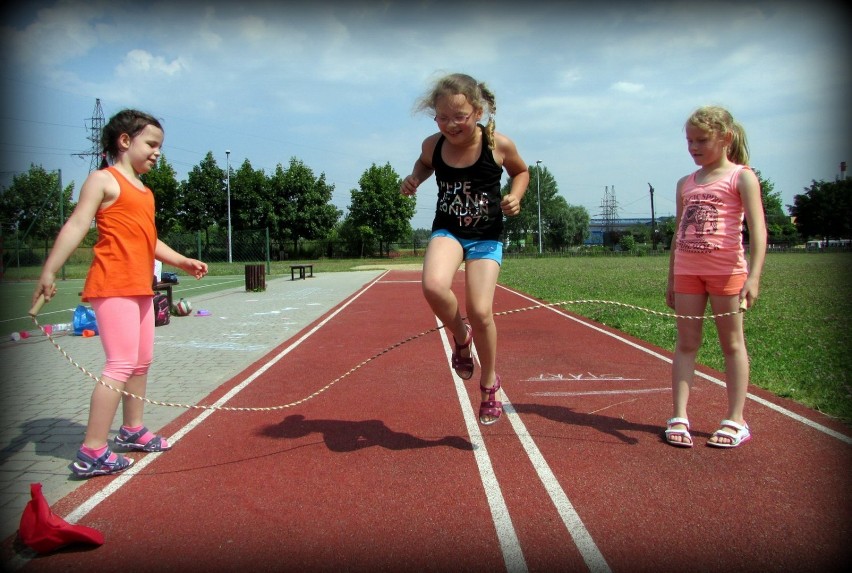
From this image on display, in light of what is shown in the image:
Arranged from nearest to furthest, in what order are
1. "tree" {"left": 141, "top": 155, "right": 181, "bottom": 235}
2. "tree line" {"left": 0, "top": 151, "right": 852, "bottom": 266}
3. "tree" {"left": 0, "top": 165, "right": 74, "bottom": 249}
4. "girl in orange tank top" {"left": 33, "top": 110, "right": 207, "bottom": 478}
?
"girl in orange tank top" {"left": 33, "top": 110, "right": 207, "bottom": 478}, "tree" {"left": 0, "top": 165, "right": 74, "bottom": 249}, "tree" {"left": 141, "top": 155, "right": 181, "bottom": 235}, "tree line" {"left": 0, "top": 151, "right": 852, "bottom": 266}

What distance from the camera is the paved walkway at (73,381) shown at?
3598 millimetres

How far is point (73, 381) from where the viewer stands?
6.23 m

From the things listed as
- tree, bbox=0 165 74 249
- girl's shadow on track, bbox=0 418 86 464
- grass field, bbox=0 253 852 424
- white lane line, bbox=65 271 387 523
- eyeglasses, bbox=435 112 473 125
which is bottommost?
white lane line, bbox=65 271 387 523

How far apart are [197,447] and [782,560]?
3.43 m

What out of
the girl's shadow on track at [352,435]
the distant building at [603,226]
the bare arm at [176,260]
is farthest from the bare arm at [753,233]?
the distant building at [603,226]

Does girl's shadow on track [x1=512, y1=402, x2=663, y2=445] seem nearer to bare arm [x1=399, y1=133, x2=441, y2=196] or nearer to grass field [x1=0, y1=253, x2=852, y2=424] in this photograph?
grass field [x1=0, y1=253, x2=852, y2=424]

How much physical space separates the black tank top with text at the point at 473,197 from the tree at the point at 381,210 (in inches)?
2274

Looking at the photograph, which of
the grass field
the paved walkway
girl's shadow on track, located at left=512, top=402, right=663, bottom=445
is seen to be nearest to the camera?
the paved walkway

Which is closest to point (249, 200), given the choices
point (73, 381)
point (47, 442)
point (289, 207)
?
point (289, 207)

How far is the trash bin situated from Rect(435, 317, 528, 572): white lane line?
50.9ft

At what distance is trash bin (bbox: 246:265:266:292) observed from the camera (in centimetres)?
1920

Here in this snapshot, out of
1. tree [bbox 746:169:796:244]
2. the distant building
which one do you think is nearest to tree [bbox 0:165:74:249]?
tree [bbox 746:169:796:244]

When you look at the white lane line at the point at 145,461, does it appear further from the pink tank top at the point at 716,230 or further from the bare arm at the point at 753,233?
the bare arm at the point at 753,233

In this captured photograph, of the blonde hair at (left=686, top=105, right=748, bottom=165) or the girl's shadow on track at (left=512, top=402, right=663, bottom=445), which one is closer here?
the blonde hair at (left=686, top=105, right=748, bottom=165)
